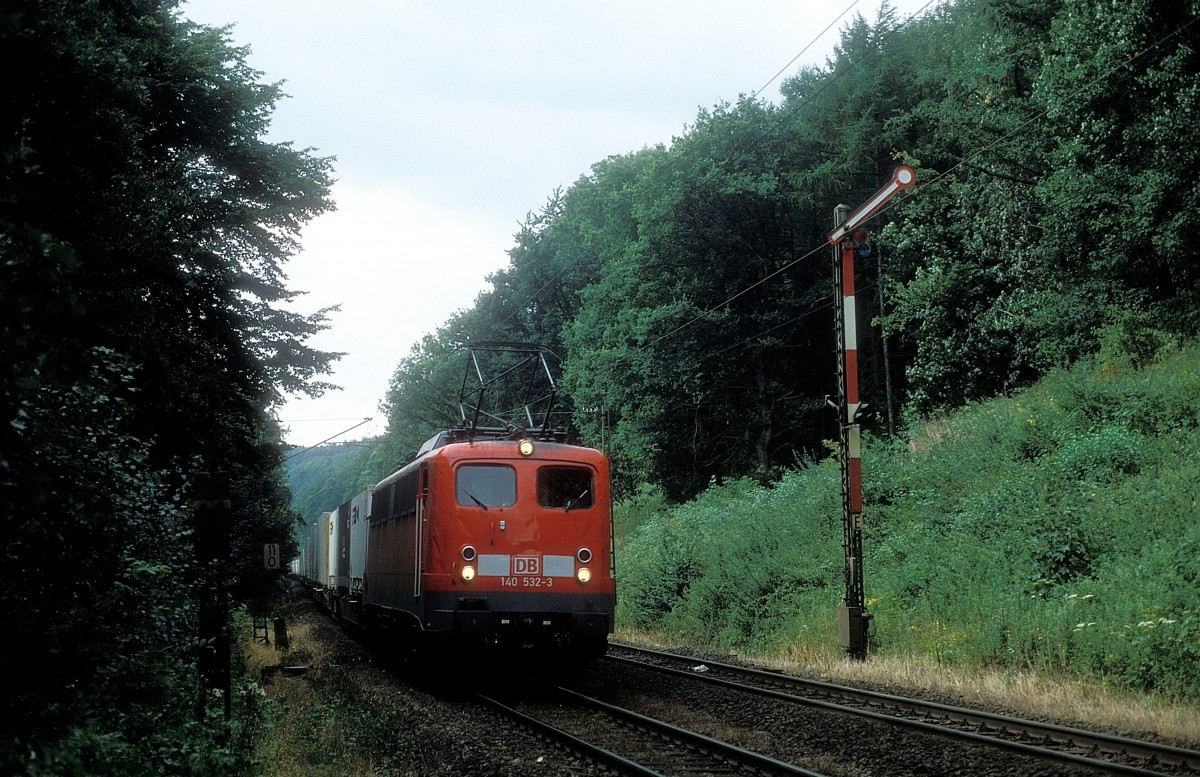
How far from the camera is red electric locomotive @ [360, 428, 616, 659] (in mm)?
12594

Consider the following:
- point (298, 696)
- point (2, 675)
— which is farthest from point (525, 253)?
point (2, 675)

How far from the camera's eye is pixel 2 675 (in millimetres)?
5680

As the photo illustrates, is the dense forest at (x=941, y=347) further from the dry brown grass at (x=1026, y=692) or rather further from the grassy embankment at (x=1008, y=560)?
the dry brown grass at (x=1026, y=692)

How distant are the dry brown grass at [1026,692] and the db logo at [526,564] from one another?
3864 mm

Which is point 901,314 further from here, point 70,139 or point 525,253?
point 525,253

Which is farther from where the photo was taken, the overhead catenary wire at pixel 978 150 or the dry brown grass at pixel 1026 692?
A: the overhead catenary wire at pixel 978 150

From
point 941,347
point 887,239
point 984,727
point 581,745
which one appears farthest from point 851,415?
point 887,239

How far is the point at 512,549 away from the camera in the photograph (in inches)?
507

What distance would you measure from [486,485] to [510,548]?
848mm

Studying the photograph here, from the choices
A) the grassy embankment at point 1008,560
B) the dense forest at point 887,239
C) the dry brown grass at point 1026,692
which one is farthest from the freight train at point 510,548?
the dense forest at point 887,239

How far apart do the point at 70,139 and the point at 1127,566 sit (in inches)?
542

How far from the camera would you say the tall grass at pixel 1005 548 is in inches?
461

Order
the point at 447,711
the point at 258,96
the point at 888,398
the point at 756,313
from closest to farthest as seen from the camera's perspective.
Result: the point at 447,711 → the point at 258,96 → the point at 888,398 → the point at 756,313

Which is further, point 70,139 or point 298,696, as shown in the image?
point 298,696
